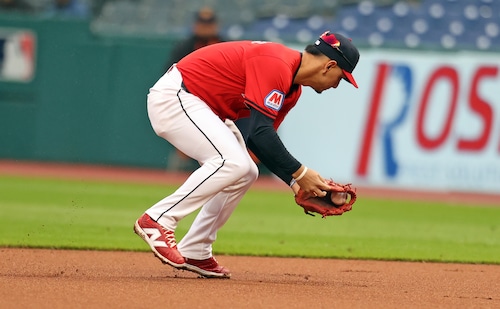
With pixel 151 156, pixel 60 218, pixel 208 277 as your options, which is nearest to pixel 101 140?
pixel 151 156

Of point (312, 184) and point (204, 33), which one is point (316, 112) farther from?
point (312, 184)

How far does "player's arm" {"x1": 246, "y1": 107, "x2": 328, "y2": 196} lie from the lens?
606 cm

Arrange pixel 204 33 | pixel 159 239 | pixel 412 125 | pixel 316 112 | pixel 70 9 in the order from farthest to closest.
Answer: pixel 70 9, pixel 316 112, pixel 412 125, pixel 204 33, pixel 159 239

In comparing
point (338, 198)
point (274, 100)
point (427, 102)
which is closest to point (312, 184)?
point (338, 198)

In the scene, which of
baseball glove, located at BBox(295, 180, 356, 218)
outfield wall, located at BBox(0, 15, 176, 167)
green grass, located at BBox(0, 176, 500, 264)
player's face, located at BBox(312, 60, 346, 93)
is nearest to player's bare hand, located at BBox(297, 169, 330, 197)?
baseball glove, located at BBox(295, 180, 356, 218)

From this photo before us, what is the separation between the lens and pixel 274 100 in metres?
6.09

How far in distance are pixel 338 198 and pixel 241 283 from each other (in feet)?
2.68

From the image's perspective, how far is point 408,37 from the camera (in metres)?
16.6

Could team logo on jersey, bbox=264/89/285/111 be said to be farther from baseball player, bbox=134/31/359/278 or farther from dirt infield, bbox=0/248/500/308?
dirt infield, bbox=0/248/500/308

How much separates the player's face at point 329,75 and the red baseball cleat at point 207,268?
135cm

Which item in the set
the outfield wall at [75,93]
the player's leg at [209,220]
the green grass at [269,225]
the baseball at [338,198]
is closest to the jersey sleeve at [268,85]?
the player's leg at [209,220]

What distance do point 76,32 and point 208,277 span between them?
10.0m

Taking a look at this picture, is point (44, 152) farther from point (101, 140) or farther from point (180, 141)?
point (180, 141)

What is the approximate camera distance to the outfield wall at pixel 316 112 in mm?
14555
